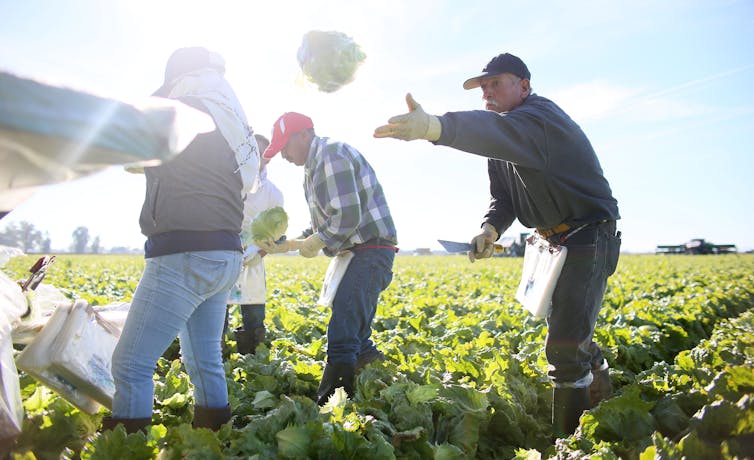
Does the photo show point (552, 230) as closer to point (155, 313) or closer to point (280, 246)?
point (280, 246)

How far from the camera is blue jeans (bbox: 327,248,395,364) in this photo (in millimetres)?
3264

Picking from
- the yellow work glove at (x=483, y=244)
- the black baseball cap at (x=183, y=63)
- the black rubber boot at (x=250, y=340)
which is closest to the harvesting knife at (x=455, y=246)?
the yellow work glove at (x=483, y=244)

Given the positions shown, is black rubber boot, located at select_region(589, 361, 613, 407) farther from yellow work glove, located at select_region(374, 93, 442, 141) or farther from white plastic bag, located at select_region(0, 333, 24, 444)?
white plastic bag, located at select_region(0, 333, 24, 444)

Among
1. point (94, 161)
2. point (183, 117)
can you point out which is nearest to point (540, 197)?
point (183, 117)

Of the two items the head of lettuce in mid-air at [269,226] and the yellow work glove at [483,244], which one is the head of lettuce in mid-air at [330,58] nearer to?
the yellow work glove at [483,244]

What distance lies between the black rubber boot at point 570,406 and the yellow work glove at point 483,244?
881 millimetres

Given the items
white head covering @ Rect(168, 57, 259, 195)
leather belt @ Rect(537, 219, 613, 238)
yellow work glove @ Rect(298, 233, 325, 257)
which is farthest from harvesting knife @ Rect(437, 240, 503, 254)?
white head covering @ Rect(168, 57, 259, 195)

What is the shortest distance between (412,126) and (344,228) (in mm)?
1218

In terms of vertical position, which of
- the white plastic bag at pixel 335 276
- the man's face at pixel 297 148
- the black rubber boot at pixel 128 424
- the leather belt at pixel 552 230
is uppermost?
the man's face at pixel 297 148

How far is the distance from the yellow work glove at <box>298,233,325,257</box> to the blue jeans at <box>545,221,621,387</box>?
1.46 meters

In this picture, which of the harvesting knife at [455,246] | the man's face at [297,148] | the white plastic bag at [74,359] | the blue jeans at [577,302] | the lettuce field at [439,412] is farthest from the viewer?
the man's face at [297,148]

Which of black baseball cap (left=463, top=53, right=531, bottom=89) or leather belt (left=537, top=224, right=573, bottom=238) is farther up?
black baseball cap (left=463, top=53, right=531, bottom=89)

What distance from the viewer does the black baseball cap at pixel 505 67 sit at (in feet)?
9.19

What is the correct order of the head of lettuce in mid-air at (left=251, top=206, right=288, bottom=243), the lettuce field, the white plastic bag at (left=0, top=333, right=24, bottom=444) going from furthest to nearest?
the head of lettuce in mid-air at (left=251, top=206, right=288, bottom=243), the lettuce field, the white plastic bag at (left=0, top=333, right=24, bottom=444)
